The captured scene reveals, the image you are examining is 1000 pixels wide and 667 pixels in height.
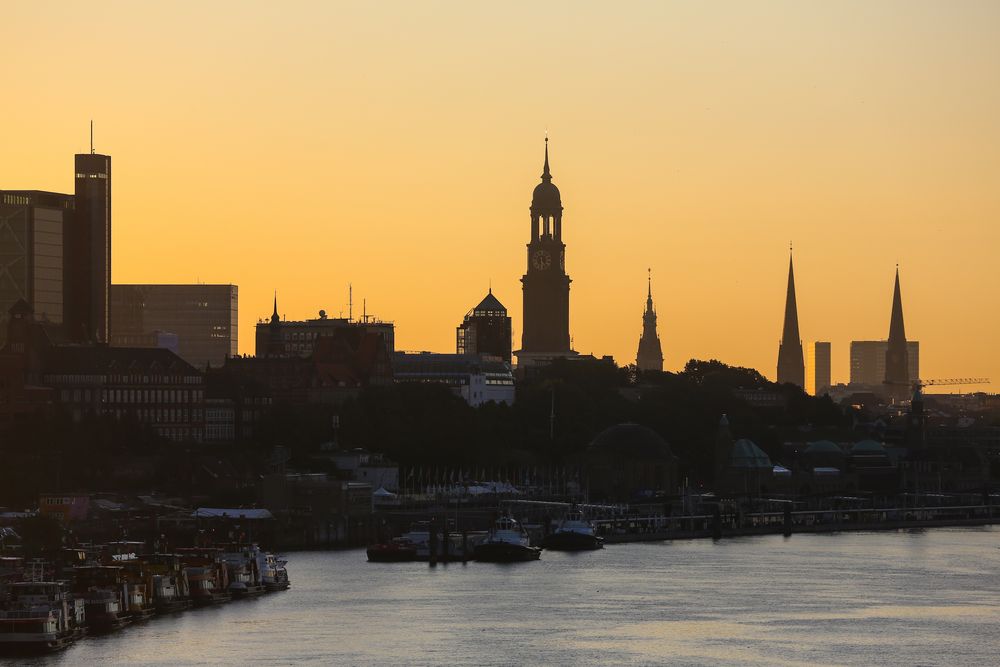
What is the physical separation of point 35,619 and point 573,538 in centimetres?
5710

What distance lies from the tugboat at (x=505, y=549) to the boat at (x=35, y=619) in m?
41.9

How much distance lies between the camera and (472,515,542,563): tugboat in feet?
461

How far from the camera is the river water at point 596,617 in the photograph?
98375mm

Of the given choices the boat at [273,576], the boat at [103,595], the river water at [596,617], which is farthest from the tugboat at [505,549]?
the boat at [103,595]

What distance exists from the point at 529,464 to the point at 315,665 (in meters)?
104

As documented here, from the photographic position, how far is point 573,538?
152 metres

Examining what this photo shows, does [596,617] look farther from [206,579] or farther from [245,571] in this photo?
[245,571]

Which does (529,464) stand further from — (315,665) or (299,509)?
(315,665)

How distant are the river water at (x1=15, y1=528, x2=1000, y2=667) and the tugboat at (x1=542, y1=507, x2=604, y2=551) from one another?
17.8 feet

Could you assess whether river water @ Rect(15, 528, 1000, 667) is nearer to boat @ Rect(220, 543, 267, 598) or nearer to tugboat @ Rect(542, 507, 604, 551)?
boat @ Rect(220, 543, 267, 598)

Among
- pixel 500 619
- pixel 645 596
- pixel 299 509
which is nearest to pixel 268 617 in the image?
pixel 500 619

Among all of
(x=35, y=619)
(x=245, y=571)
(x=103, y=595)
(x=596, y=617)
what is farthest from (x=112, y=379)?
(x=35, y=619)

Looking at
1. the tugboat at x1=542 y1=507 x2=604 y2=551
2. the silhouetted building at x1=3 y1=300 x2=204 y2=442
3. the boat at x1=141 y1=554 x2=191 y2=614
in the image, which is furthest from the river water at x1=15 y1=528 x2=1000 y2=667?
the silhouetted building at x1=3 y1=300 x2=204 y2=442

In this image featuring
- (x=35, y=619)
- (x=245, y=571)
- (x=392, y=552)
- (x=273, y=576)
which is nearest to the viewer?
A: (x=35, y=619)
